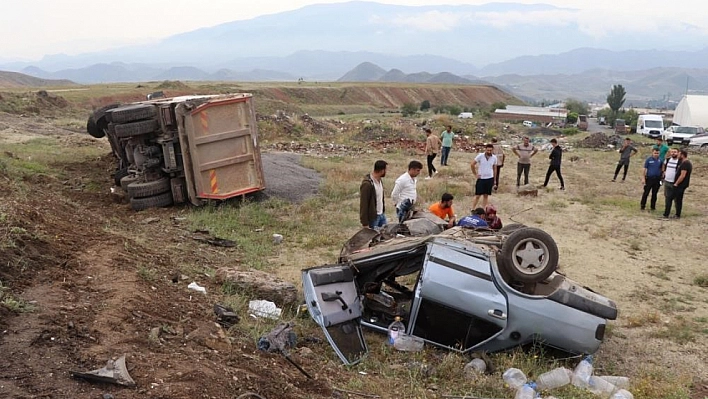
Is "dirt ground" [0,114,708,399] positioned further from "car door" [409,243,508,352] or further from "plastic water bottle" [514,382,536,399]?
"plastic water bottle" [514,382,536,399]

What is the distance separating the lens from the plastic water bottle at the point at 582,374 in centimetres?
460

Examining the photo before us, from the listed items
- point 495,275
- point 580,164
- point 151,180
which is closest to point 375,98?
point 580,164

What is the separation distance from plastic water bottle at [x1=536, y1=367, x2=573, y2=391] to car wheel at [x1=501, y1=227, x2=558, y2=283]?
792 mm

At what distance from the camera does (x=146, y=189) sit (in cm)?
954

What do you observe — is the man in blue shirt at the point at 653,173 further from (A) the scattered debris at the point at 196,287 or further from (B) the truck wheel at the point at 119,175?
(B) the truck wheel at the point at 119,175

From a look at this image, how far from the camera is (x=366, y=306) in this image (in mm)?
5793

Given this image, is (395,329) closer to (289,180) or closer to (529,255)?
(529,255)

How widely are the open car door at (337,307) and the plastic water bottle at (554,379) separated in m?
1.55

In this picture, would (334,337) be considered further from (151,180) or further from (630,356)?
(151,180)

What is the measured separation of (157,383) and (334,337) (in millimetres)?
1963

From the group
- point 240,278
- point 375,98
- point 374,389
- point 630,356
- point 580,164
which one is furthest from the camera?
point 375,98

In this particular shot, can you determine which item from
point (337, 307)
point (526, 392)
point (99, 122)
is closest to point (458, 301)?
point (526, 392)

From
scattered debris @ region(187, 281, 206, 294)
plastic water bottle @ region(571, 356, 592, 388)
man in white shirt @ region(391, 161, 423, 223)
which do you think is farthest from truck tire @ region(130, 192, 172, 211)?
plastic water bottle @ region(571, 356, 592, 388)

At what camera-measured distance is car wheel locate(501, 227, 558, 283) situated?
4883mm
